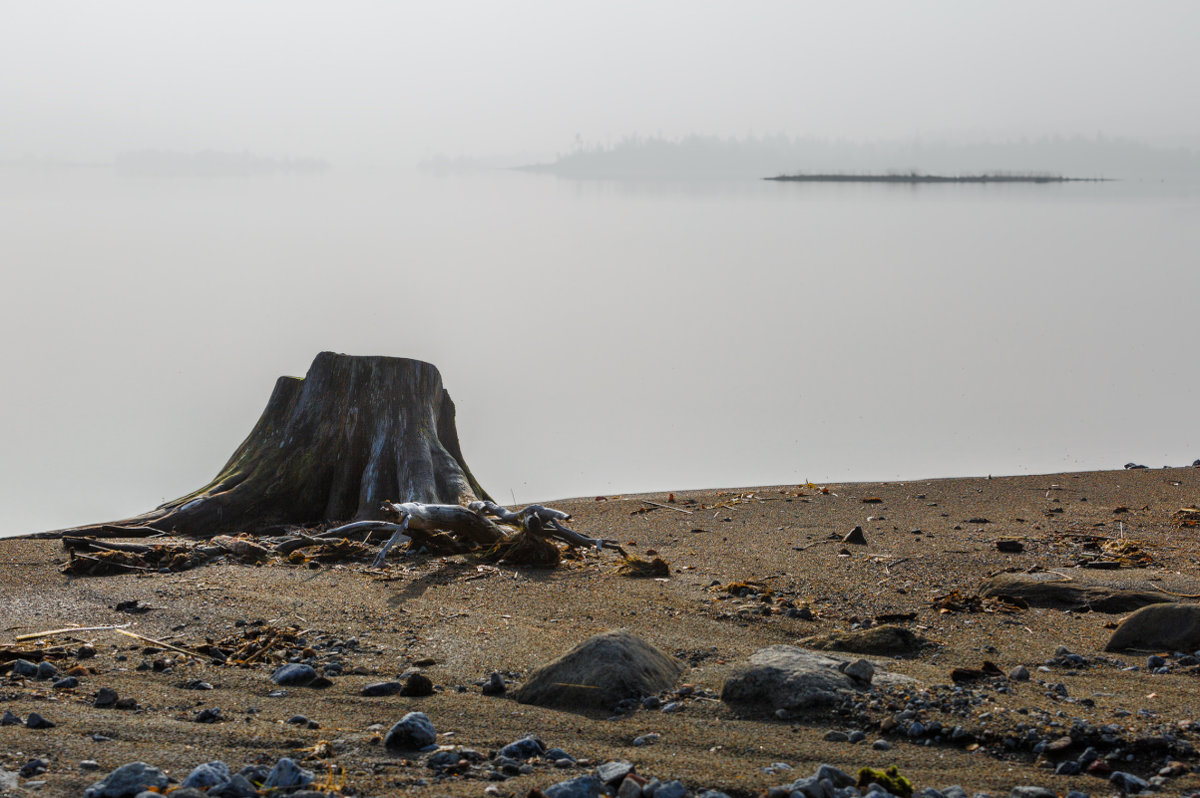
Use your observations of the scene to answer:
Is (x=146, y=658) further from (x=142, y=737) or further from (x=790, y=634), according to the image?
(x=790, y=634)

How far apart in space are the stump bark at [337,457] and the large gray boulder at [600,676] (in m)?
3.91

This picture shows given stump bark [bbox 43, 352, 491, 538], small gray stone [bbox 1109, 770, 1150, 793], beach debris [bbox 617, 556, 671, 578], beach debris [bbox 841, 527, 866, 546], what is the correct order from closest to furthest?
small gray stone [bbox 1109, 770, 1150, 793]
beach debris [bbox 617, 556, 671, 578]
beach debris [bbox 841, 527, 866, 546]
stump bark [bbox 43, 352, 491, 538]

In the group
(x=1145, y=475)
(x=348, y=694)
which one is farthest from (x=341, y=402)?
(x=1145, y=475)

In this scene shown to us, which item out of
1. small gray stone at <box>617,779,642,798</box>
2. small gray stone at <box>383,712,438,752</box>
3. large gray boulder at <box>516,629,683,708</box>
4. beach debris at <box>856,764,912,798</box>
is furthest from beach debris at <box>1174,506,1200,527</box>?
small gray stone at <box>383,712,438,752</box>

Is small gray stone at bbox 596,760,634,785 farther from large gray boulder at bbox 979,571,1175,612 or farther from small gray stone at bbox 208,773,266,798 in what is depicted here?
large gray boulder at bbox 979,571,1175,612

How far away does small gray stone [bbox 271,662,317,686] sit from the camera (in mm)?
4418

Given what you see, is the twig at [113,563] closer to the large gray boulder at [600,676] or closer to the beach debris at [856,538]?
the large gray boulder at [600,676]

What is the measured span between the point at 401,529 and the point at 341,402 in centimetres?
208

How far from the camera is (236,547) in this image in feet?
22.6

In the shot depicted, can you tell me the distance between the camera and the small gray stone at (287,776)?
10.5 feet

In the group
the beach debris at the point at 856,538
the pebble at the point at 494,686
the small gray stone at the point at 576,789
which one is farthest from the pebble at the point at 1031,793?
the beach debris at the point at 856,538

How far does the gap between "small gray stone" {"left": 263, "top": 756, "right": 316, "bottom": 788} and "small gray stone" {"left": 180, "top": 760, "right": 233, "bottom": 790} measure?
0.12 meters

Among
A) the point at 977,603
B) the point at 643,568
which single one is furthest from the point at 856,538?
the point at 977,603

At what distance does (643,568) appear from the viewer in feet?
21.9
